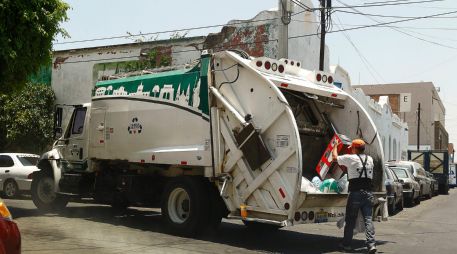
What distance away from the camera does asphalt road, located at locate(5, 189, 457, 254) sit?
335 inches

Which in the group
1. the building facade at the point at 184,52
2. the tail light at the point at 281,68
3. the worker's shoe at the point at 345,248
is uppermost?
the building facade at the point at 184,52

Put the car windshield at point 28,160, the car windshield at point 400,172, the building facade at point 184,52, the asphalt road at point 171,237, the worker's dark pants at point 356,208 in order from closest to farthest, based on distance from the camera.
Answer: the asphalt road at point 171,237 < the worker's dark pants at point 356,208 < the car windshield at point 28,160 < the car windshield at point 400,172 < the building facade at point 184,52

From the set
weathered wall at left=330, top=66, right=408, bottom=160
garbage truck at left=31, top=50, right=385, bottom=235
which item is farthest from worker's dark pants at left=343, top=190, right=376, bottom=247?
weathered wall at left=330, top=66, right=408, bottom=160

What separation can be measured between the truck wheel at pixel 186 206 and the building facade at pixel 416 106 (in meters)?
61.8

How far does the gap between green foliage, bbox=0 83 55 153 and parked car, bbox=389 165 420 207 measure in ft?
48.0

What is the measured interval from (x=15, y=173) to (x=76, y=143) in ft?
17.2

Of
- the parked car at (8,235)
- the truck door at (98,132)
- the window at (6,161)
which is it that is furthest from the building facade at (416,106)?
the parked car at (8,235)

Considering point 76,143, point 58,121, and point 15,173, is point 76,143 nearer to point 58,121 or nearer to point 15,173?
point 58,121

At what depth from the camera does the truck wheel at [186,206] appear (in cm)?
947

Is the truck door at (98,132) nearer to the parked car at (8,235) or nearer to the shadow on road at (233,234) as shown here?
the shadow on road at (233,234)

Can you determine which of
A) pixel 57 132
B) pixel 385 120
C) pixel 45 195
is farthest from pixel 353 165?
pixel 385 120

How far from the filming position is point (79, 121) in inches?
509

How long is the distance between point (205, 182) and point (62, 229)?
2.80 meters

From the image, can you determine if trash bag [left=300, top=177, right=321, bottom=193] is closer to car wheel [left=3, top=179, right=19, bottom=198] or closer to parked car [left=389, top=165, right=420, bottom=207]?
car wheel [left=3, top=179, right=19, bottom=198]
